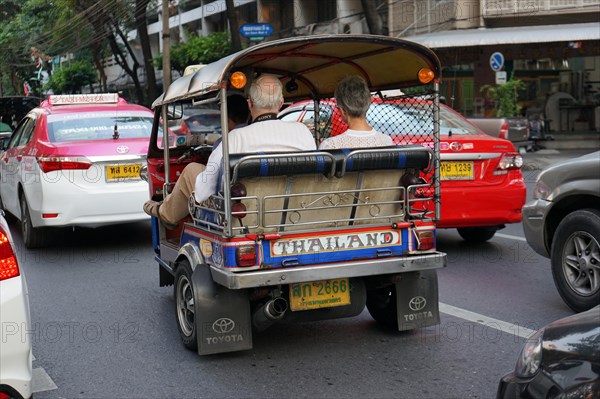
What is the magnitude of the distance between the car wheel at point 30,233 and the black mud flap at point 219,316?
473 cm

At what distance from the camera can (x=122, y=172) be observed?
28.2ft

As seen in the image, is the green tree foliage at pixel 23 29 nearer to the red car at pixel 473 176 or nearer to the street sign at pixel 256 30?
the street sign at pixel 256 30

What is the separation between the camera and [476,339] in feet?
17.6

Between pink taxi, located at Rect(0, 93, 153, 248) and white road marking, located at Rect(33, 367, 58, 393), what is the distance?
379cm

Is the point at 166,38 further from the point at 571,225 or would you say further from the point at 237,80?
the point at 237,80

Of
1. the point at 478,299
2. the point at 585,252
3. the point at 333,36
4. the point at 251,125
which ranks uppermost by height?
the point at 333,36

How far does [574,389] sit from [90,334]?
396cm

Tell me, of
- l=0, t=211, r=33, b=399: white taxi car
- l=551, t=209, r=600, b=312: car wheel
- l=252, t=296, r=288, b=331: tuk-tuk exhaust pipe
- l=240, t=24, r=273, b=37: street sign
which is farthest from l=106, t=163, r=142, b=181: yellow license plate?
l=240, t=24, r=273, b=37: street sign

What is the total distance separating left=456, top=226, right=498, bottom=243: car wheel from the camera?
29.1 ft

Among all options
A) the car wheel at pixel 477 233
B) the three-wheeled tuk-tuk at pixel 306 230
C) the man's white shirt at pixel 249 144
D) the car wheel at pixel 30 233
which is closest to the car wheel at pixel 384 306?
the three-wheeled tuk-tuk at pixel 306 230

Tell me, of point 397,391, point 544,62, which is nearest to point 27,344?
point 397,391

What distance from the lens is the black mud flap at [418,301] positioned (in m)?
5.25

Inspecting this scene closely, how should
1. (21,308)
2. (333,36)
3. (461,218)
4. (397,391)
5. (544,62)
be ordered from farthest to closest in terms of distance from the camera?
(544,62) → (461,218) → (333,36) → (397,391) → (21,308)

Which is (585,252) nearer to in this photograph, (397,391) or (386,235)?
(386,235)
